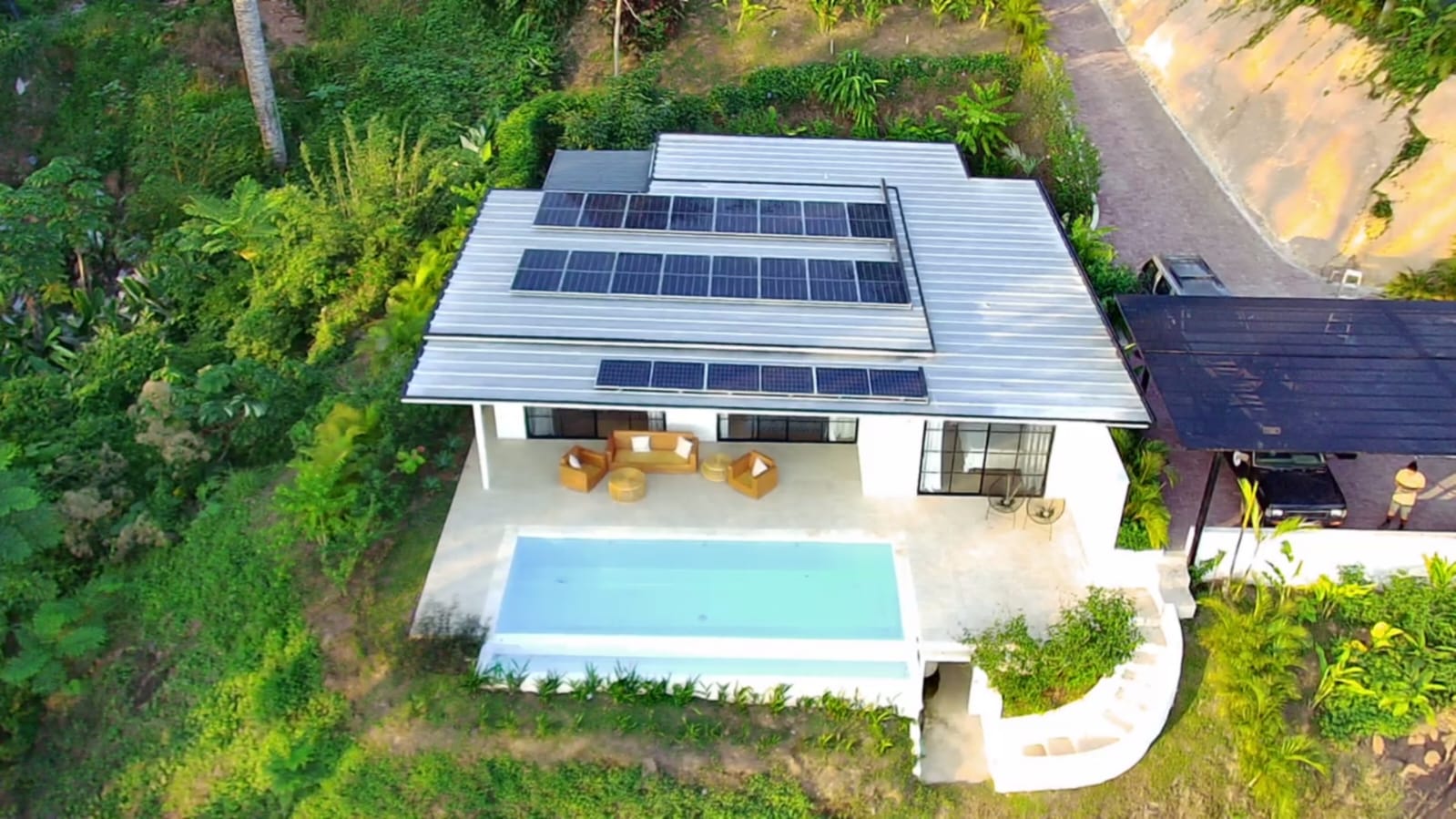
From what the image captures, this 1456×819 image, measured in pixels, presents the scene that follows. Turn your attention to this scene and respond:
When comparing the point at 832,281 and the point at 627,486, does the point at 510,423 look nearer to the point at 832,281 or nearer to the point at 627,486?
the point at 627,486

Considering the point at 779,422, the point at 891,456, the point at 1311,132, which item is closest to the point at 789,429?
the point at 779,422

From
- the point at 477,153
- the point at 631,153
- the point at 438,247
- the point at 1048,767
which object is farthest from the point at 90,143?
the point at 1048,767

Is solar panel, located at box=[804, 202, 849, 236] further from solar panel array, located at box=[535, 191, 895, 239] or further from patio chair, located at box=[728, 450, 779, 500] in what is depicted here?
patio chair, located at box=[728, 450, 779, 500]

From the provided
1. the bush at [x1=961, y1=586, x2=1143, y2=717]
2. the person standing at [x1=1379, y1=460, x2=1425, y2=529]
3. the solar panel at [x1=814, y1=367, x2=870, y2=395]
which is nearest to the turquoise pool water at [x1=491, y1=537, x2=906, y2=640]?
the bush at [x1=961, y1=586, x2=1143, y2=717]

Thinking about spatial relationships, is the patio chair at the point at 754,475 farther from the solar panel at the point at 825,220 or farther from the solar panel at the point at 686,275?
the solar panel at the point at 825,220

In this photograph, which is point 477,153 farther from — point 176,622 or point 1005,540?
point 1005,540

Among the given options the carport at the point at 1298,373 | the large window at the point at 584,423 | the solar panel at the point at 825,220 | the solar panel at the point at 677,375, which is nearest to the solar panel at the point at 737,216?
the solar panel at the point at 825,220
